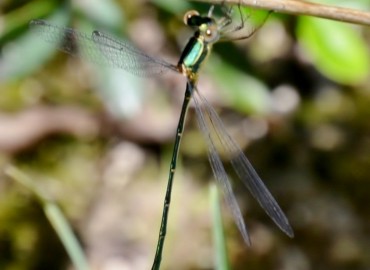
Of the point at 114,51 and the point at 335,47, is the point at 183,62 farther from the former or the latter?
the point at 335,47

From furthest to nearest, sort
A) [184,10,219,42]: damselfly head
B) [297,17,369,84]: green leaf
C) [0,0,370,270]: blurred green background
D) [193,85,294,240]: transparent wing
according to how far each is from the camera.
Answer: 1. [0,0,370,270]: blurred green background
2. [297,17,369,84]: green leaf
3. [193,85,294,240]: transparent wing
4. [184,10,219,42]: damselfly head

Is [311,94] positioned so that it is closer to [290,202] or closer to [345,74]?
[290,202]

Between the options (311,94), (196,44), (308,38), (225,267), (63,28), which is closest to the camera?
(225,267)

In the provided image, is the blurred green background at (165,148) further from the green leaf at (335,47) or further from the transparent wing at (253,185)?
the transparent wing at (253,185)

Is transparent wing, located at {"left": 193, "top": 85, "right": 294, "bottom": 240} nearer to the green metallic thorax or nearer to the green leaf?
the green metallic thorax

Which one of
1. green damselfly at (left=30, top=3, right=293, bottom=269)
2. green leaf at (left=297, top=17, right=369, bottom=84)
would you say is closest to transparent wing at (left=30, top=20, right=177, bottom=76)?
green damselfly at (left=30, top=3, right=293, bottom=269)

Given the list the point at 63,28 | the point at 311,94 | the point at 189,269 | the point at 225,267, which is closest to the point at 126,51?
the point at 63,28

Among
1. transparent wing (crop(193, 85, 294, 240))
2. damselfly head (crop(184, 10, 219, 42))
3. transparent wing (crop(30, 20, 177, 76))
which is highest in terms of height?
damselfly head (crop(184, 10, 219, 42))
